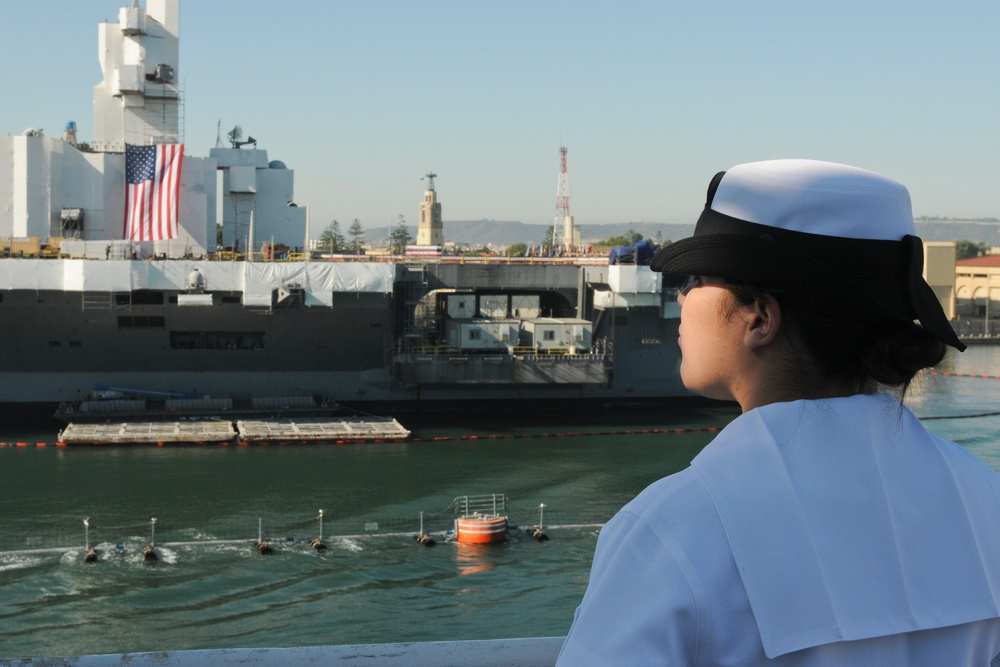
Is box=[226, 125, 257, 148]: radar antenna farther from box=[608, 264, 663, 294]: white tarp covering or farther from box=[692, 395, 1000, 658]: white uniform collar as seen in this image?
box=[692, 395, 1000, 658]: white uniform collar

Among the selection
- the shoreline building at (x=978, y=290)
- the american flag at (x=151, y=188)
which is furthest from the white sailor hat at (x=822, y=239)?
the shoreline building at (x=978, y=290)

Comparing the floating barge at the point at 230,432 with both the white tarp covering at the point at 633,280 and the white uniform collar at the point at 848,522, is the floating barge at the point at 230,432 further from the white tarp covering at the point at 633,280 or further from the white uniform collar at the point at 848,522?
the white uniform collar at the point at 848,522

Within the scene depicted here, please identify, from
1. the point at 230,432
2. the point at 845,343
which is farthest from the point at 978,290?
the point at 845,343

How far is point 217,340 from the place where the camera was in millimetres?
26500

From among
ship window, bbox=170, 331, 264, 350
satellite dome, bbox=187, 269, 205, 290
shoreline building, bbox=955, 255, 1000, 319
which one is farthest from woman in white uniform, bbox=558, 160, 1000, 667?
shoreline building, bbox=955, 255, 1000, 319

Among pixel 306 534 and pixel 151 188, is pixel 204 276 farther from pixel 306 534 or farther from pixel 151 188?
pixel 306 534

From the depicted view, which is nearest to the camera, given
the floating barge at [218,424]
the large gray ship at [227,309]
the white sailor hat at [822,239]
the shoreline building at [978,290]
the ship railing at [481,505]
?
the white sailor hat at [822,239]

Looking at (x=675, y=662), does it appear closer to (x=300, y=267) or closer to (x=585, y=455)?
(x=585, y=455)

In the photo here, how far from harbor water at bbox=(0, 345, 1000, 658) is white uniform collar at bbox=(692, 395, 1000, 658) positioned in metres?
11.4

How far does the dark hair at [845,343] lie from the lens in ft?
4.50

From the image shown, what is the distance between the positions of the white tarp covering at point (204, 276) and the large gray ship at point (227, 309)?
0.03 meters

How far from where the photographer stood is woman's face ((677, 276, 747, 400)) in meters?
1.41

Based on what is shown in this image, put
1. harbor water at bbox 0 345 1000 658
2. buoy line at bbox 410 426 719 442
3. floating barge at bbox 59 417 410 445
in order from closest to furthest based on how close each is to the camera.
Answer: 1. harbor water at bbox 0 345 1000 658
2. floating barge at bbox 59 417 410 445
3. buoy line at bbox 410 426 719 442

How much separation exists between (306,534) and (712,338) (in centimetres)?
1600
